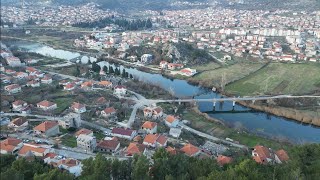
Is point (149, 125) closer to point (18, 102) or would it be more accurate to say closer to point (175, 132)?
point (175, 132)

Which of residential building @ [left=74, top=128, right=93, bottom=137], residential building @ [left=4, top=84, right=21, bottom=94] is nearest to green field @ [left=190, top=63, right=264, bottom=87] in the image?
residential building @ [left=74, top=128, right=93, bottom=137]

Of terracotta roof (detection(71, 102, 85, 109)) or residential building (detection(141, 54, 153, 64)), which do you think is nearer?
terracotta roof (detection(71, 102, 85, 109))

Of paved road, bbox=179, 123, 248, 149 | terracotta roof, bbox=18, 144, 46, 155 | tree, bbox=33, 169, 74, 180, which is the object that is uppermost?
tree, bbox=33, 169, 74, 180

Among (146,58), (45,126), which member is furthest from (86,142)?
(146,58)

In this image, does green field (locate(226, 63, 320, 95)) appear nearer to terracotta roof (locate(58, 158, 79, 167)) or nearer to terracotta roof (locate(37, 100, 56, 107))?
terracotta roof (locate(37, 100, 56, 107))

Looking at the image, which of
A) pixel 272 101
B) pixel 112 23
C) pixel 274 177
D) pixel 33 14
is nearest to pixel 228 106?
pixel 272 101

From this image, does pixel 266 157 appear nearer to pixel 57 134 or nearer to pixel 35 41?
pixel 57 134
